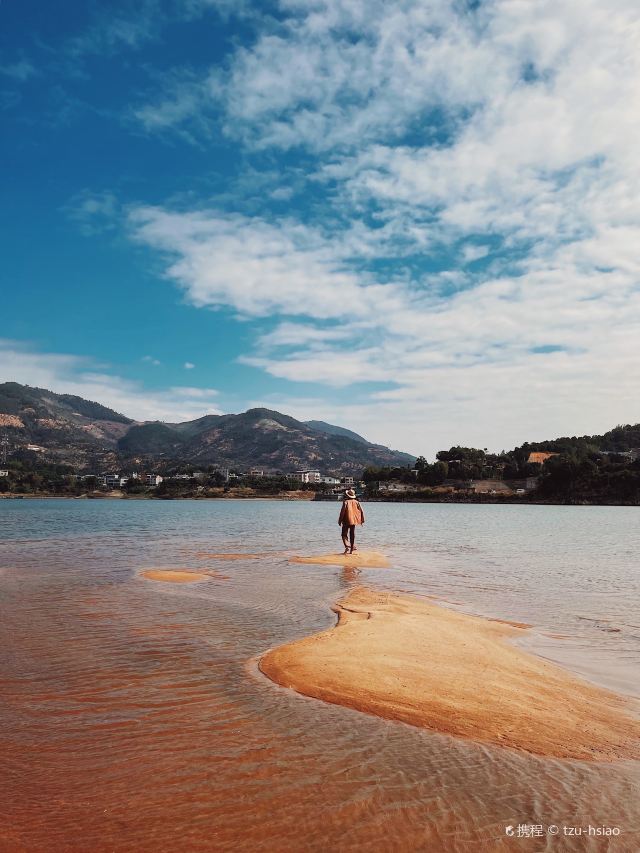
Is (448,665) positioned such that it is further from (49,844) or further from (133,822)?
(49,844)

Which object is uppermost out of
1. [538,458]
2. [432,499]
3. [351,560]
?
→ [538,458]

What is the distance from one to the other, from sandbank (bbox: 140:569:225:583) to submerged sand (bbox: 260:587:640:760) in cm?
857

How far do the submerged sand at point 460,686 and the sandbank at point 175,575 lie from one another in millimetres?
8567

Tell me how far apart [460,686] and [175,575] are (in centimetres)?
1368

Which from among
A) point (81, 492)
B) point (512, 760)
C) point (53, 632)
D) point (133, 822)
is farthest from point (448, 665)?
point (81, 492)

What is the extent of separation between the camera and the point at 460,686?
7.91m

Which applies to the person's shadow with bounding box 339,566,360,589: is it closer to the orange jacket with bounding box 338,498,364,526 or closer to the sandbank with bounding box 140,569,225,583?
the orange jacket with bounding box 338,498,364,526

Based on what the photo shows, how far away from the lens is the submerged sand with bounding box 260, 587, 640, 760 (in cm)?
639

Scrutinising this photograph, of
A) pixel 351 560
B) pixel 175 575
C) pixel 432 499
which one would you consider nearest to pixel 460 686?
pixel 175 575

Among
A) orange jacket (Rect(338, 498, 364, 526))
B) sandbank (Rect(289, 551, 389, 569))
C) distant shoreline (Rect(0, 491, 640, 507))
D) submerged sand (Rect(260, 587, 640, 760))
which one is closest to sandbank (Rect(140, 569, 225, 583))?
sandbank (Rect(289, 551, 389, 569))

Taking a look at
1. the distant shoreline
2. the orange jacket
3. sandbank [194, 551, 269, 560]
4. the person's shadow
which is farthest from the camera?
the distant shoreline

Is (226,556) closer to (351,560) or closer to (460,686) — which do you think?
(351,560)

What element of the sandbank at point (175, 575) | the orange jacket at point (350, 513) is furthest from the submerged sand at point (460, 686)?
the orange jacket at point (350, 513)

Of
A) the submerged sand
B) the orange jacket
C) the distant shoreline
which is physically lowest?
the distant shoreline
